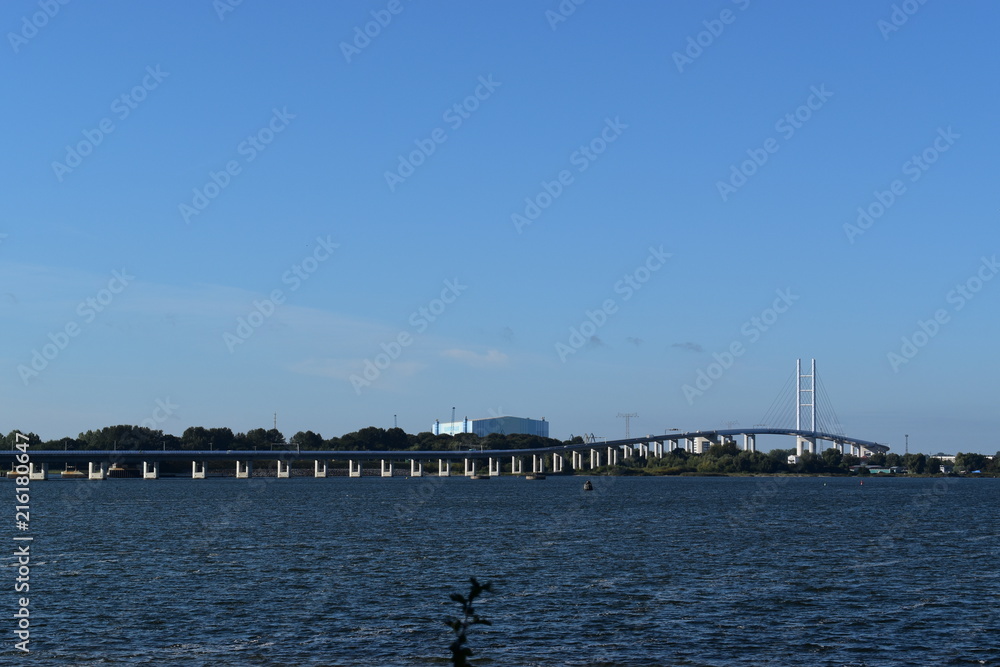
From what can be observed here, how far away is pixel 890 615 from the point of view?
43375 millimetres

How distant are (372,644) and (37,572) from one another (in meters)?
28.8

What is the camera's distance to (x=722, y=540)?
77875 mm

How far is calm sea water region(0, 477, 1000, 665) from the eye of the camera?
3666cm

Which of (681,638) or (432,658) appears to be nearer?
(432,658)

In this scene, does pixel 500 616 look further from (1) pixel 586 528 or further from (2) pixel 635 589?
(1) pixel 586 528

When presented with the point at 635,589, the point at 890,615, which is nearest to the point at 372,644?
the point at 635,589

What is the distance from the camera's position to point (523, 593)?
1941 inches

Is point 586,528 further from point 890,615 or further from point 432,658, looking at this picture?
point 432,658

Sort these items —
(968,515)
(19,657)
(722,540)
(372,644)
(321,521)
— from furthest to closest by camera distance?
(968,515) → (321,521) → (722,540) → (372,644) → (19,657)

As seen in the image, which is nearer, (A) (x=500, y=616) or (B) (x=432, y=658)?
(B) (x=432, y=658)

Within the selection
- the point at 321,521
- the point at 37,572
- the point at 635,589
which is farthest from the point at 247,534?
the point at 635,589

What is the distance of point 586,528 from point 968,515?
51.2m

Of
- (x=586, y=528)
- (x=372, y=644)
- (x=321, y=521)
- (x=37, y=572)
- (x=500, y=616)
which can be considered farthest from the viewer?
(x=321, y=521)

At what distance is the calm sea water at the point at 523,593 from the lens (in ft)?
120
